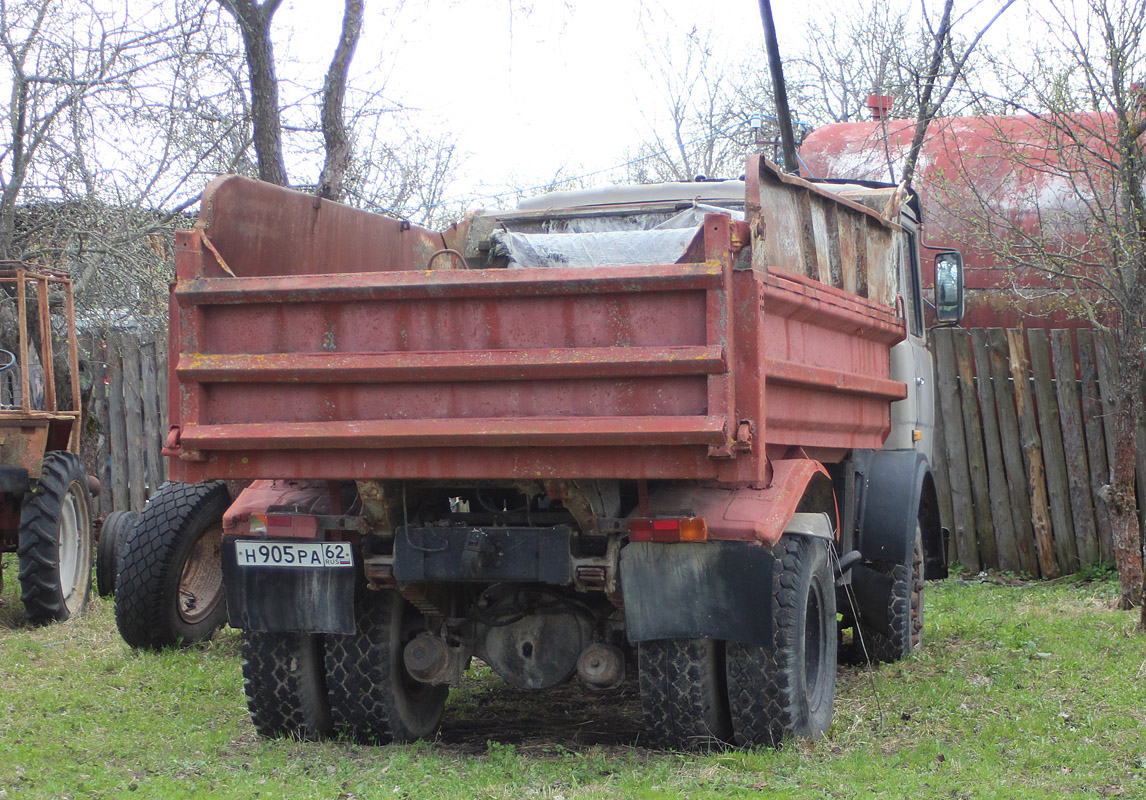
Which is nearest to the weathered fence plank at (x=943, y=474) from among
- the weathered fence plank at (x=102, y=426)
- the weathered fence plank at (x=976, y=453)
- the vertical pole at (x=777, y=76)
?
the weathered fence plank at (x=976, y=453)

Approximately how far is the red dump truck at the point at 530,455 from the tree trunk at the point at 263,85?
12.2ft

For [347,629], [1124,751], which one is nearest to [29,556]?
[347,629]

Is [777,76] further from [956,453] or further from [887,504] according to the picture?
[887,504]

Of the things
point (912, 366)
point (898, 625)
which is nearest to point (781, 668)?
point (898, 625)

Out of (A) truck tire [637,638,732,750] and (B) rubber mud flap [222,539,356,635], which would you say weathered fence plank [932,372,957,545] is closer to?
(A) truck tire [637,638,732,750]

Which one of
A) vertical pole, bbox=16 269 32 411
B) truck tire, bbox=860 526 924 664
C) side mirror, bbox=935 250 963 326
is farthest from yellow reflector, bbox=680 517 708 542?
vertical pole, bbox=16 269 32 411

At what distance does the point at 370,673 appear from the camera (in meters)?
5.04

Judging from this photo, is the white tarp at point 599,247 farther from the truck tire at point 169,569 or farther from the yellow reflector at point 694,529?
the truck tire at point 169,569

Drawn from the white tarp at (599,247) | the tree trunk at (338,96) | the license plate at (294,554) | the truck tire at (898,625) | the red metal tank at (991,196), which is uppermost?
the tree trunk at (338,96)

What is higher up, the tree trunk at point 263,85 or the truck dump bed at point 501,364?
the tree trunk at point 263,85

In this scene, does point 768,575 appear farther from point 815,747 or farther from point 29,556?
point 29,556

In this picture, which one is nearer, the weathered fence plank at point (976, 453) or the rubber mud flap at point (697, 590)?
the rubber mud flap at point (697, 590)

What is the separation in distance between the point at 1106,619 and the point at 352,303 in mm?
5424

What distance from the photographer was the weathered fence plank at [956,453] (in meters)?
10.1
